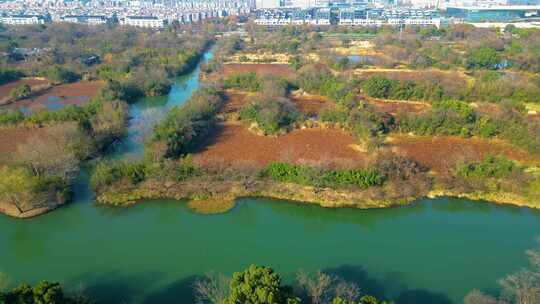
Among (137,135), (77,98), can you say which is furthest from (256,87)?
(77,98)

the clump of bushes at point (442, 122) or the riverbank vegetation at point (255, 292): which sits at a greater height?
the clump of bushes at point (442, 122)

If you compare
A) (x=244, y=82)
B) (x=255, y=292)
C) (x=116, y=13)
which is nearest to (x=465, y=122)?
(x=244, y=82)

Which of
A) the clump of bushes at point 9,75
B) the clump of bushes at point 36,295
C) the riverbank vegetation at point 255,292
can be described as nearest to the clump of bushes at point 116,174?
the riverbank vegetation at point 255,292

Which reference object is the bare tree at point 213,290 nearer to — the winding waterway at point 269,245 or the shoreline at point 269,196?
the winding waterway at point 269,245

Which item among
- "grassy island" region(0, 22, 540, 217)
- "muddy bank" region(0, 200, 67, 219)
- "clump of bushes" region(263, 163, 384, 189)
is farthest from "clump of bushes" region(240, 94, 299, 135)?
"muddy bank" region(0, 200, 67, 219)

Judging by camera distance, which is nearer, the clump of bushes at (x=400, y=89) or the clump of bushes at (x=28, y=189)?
the clump of bushes at (x=28, y=189)

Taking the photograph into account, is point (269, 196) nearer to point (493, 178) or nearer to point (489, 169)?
point (489, 169)

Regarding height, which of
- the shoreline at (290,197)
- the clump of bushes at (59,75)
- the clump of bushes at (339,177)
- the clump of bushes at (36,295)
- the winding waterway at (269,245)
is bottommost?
the winding waterway at (269,245)

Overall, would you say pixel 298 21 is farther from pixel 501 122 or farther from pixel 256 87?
pixel 501 122
